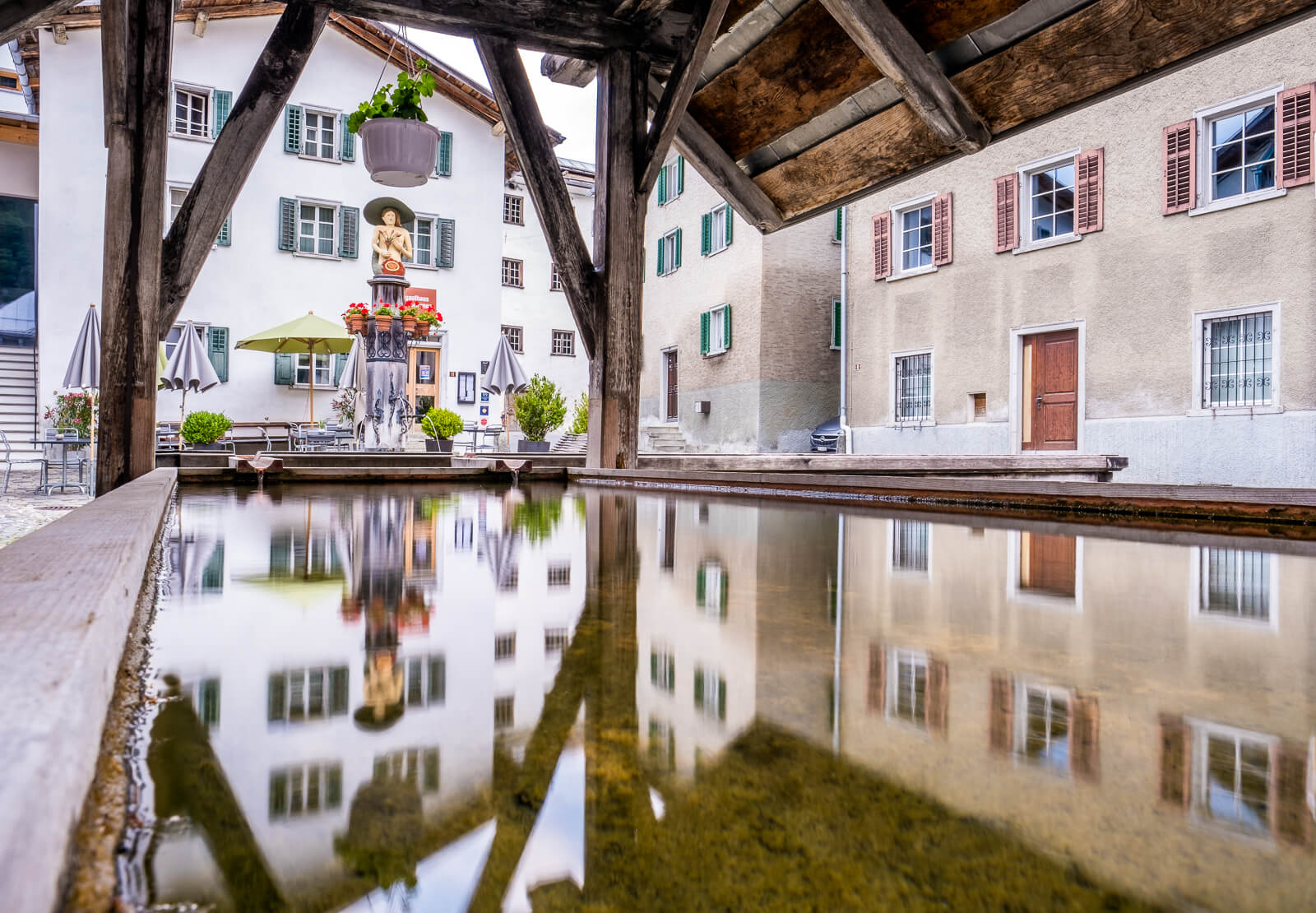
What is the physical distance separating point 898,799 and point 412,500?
3.38 m

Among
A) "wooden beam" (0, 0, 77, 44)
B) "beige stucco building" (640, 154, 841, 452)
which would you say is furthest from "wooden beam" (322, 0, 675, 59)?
"beige stucco building" (640, 154, 841, 452)

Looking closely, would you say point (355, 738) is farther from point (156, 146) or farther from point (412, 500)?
point (156, 146)

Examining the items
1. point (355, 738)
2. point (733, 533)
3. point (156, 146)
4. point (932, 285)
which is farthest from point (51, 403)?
point (355, 738)

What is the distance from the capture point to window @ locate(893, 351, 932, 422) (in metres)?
13.5

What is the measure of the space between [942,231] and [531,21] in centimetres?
1019

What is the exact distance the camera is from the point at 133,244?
3.79 meters

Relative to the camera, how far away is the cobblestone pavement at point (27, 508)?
14.8 ft

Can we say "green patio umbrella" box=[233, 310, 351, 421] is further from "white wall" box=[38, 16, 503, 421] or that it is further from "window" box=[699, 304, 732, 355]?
"window" box=[699, 304, 732, 355]

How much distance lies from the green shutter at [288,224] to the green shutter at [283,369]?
6.59 feet

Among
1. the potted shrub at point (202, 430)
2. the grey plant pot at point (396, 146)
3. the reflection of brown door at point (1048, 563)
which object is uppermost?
the grey plant pot at point (396, 146)

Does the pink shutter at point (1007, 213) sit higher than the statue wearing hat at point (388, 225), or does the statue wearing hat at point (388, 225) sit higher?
the pink shutter at point (1007, 213)

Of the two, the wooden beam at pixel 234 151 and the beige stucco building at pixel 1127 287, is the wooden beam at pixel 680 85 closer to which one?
the wooden beam at pixel 234 151

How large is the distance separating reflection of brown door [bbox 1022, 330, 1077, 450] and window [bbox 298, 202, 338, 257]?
12.1 metres

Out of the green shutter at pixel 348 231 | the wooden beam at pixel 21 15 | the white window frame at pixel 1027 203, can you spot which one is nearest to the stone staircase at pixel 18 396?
the green shutter at pixel 348 231
